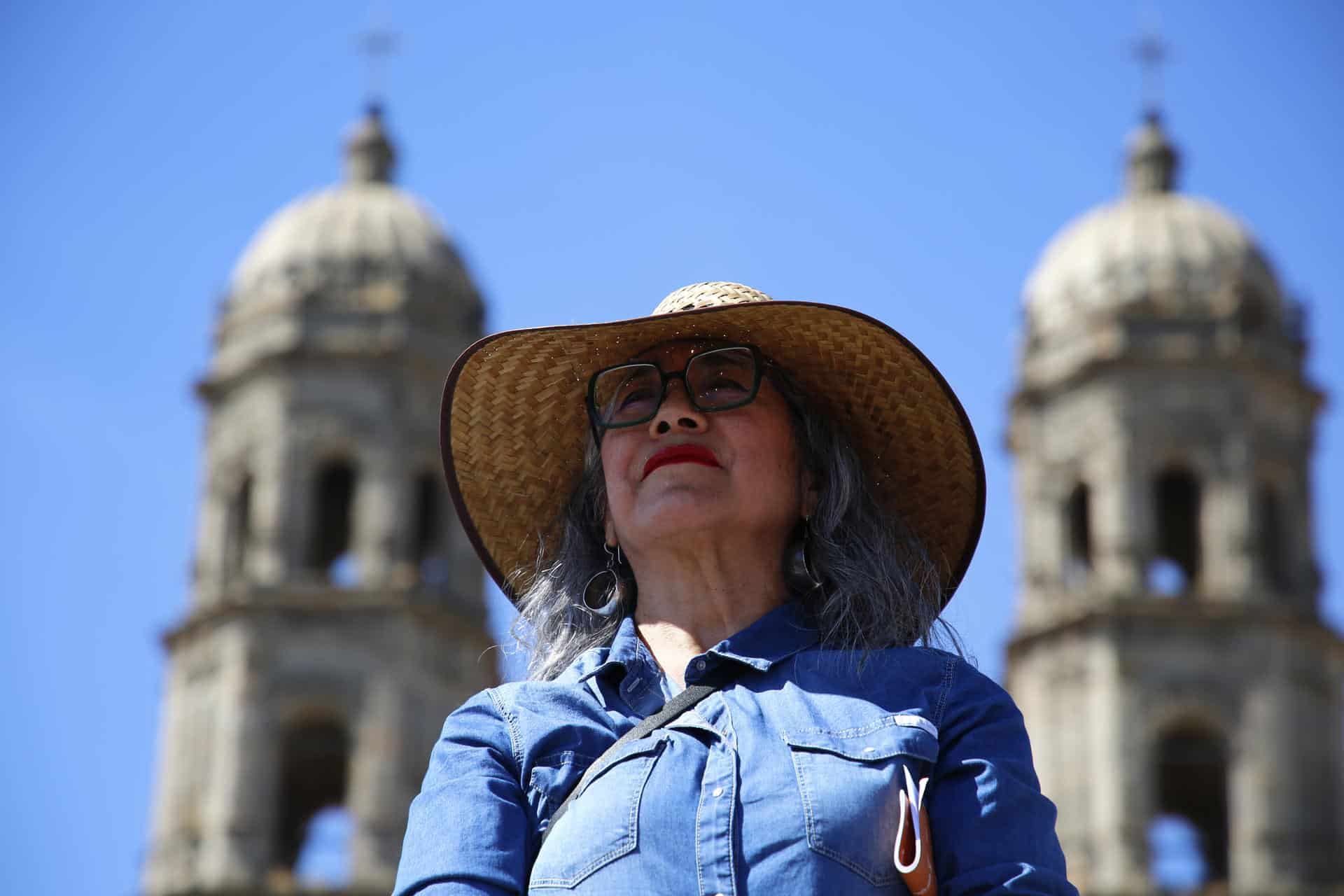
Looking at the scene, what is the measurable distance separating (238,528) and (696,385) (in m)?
35.5

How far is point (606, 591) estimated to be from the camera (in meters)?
5.90

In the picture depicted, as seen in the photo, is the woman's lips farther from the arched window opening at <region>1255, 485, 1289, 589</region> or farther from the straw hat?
the arched window opening at <region>1255, 485, 1289, 589</region>

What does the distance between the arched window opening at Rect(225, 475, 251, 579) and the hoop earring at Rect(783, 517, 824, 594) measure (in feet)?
114

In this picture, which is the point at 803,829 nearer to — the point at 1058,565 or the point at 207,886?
the point at 207,886

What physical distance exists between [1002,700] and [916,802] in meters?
0.33

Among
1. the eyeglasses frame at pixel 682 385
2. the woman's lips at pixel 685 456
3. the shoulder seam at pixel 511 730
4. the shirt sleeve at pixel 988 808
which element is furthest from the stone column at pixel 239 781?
the shirt sleeve at pixel 988 808

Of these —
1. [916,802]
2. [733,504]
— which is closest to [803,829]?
[916,802]

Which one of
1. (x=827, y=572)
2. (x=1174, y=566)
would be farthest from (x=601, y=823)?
(x=1174, y=566)

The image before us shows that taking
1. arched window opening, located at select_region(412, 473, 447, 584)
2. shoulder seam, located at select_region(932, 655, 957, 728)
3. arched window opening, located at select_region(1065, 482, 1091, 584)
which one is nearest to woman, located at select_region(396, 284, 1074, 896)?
shoulder seam, located at select_region(932, 655, 957, 728)

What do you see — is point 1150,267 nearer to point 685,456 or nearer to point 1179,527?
point 1179,527

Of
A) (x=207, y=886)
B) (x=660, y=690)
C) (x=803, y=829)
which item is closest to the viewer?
(x=803, y=829)

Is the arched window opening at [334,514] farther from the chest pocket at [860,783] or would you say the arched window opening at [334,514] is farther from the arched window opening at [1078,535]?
the chest pocket at [860,783]

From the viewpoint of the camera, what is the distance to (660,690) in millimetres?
5348

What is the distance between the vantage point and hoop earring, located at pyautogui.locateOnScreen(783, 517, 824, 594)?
5.64 meters
